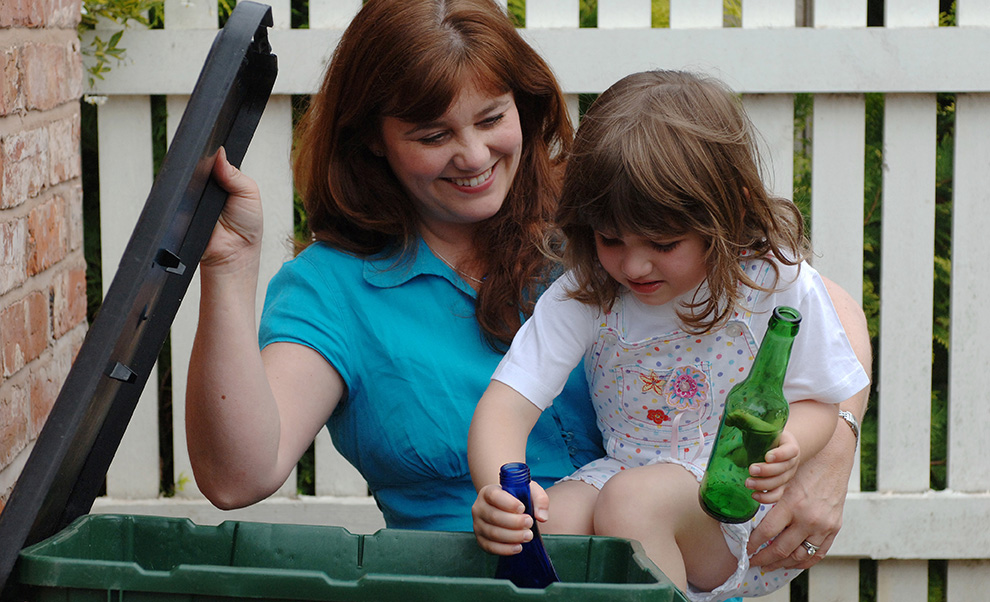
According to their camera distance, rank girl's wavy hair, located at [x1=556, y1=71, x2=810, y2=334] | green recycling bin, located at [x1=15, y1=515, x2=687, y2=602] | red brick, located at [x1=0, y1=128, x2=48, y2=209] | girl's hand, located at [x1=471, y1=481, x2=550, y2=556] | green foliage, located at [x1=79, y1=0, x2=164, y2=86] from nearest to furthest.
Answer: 1. green recycling bin, located at [x1=15, y1=515, x2=687, y2=602]
2. girl's hand, located at [x1=471, y1=481, x2=550, y2=556]
3. girl's wavy hair, located at [x1=556, y1=71, x2=810, y2=334]
4. red brick, located at [x1=0, y1=128, x2=48, y2=209]
5. green foliage, located at [x1=79, y1=0, x2=164, y2=86]

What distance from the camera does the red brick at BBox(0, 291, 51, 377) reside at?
171 cm

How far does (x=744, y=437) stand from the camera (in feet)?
4.27

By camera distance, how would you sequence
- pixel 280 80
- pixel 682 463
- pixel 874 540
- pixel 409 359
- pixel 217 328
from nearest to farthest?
pixel 217 328 → pixel 682 463 → pixel 409 359 → pixel 280 80 → pixel 874 540

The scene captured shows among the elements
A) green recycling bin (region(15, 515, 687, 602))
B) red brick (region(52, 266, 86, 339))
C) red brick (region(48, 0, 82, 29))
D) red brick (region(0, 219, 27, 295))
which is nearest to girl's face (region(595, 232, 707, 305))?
green recycling bin (region(15, 515, 687, 602))

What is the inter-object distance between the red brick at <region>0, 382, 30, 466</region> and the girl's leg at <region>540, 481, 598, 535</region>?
93cm

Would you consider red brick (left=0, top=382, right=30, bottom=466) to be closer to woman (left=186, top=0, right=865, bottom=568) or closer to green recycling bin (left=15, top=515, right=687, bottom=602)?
woman (left=186, top=0, right=865, bottom=568)

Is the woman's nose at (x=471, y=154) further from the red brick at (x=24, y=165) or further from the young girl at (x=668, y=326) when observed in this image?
the red brick at (x=24, y=165)

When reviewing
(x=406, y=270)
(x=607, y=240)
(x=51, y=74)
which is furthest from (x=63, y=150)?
(x=607, y=240)

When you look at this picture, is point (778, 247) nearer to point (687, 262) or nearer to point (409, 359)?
point (687, 262)

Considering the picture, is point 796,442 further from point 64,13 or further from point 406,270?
point 64,13

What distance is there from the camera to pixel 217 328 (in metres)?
1.29

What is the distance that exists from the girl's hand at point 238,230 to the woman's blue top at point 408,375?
0.41 meters

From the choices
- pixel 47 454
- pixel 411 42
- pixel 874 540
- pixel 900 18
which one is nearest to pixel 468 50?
pixel 411 42

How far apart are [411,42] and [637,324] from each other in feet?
1.94
